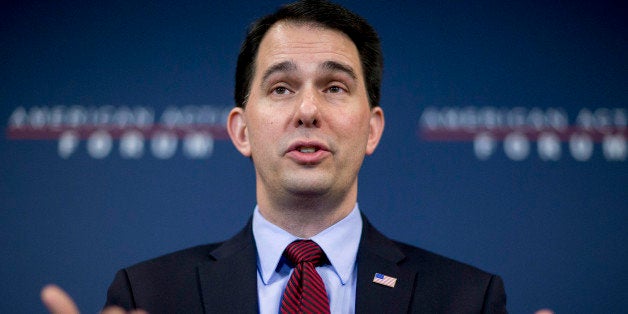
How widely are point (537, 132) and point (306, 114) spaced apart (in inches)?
63.6

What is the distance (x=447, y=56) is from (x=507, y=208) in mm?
864

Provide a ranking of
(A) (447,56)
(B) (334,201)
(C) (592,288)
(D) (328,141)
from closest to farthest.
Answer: (D) (328,141)
(B) (334,201)
(C) (592,288)
(A) (447,56)

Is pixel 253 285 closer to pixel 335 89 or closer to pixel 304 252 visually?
pixel 304 252

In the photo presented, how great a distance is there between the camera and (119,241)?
3.01 m

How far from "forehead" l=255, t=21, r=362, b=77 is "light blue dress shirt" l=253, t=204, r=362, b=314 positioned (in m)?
0.58

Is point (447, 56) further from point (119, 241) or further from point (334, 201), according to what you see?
point (119, 241)

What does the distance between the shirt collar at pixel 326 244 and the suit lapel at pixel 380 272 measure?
0.04m

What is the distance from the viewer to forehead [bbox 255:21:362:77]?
2.07 meters

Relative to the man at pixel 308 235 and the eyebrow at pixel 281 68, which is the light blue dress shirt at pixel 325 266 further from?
the eyebrow at pixel 281 68

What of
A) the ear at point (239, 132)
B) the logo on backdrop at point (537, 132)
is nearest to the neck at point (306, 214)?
the ear at point (239, 132)

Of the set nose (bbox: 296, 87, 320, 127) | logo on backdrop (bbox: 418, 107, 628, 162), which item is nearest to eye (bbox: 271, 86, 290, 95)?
nose (bbox: 296, 87, 320, 127)

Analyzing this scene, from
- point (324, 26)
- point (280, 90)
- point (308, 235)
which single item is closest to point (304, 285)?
point (308, 235)

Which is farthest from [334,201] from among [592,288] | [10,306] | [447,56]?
[10,306]

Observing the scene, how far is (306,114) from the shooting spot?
1911mm
